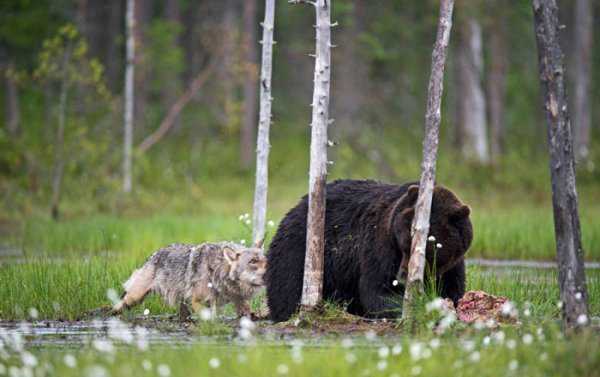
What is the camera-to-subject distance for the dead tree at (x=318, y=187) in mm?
10117

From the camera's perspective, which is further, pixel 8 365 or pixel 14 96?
pixel 14 96

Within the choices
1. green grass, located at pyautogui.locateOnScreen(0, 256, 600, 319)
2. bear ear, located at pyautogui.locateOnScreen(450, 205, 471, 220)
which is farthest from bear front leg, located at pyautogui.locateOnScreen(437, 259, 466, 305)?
green grass, located at pyautogui.locateOnScreen(0, 256, 600, 319)

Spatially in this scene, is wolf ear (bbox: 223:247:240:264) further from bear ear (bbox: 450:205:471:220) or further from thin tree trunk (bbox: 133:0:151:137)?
thin tree trunk (bbox: 133:0:151:137)

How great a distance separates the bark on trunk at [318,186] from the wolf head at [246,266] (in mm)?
797

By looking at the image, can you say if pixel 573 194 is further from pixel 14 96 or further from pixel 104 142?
pixel 14 96

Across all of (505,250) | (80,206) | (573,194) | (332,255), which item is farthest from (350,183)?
(80,206)

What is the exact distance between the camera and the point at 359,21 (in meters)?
35.4

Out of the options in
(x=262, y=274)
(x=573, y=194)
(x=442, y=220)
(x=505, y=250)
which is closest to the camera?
(x=573, y=194)

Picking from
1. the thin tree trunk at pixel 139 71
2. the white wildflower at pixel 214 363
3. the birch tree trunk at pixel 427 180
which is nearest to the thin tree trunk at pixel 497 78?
the thin tree trunk at pixel 139 71

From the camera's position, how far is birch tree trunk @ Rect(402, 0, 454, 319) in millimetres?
9516

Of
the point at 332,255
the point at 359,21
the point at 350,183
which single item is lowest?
the point at 332,255

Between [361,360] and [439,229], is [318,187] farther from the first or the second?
[361,360]

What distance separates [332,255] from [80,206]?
14694mm

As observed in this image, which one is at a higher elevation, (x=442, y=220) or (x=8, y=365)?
(x=442, y=220)
